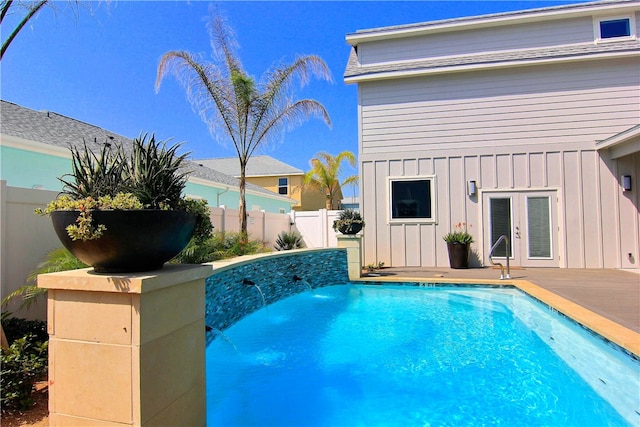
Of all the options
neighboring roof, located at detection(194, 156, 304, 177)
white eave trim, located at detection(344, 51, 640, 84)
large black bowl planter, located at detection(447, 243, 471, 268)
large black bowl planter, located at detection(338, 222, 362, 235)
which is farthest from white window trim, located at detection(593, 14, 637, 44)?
neighboring roof, located at detection(194, 156, 304, 177)

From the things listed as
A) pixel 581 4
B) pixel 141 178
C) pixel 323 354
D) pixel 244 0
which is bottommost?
pixel 323 354

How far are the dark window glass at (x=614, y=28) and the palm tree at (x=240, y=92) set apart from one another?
7.65 metres

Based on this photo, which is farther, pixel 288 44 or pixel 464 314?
pixel 288 44

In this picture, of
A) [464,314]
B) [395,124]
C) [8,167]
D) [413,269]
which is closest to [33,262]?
[8,167]

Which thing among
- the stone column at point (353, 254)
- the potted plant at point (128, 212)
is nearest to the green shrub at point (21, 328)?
the potted plant at point (128, 212)

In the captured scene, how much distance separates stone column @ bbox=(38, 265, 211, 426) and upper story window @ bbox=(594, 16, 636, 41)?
494 inches

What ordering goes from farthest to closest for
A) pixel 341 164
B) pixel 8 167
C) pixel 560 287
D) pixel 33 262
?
pixel 341 164
pixel 8 167
pixel 560 287
pixel 33 262

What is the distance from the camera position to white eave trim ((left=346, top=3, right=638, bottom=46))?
30.0 ft

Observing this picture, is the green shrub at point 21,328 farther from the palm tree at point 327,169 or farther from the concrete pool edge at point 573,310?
the palm tree at point 327,169

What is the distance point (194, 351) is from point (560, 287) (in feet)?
22.6

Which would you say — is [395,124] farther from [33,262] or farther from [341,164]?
[341,164]

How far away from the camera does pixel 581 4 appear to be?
30.2ft

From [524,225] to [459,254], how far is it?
1.98 meters

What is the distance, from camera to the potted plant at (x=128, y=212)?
1.60 metres
